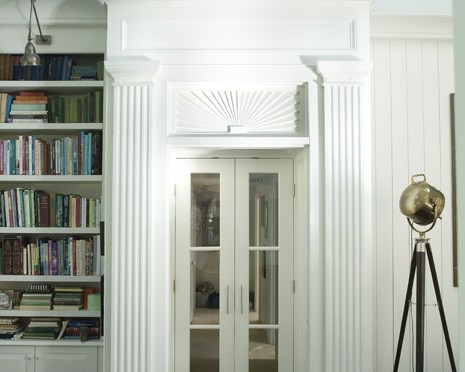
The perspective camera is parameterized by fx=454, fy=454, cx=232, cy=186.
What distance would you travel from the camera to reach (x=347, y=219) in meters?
2.76

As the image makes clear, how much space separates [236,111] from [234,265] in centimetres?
105

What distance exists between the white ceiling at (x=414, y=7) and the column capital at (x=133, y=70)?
1460mm

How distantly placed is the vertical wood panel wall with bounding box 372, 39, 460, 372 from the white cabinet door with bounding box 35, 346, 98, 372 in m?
1.99

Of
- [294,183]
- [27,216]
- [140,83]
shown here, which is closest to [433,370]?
[294,183]

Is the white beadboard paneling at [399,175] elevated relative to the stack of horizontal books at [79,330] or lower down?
elevated

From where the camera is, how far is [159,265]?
109 inches

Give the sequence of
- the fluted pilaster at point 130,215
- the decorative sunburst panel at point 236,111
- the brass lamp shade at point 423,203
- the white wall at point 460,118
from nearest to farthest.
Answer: the white wall at point 460,118
the brass lamp shade at point 423,203
the fluted pilaster at point 130,215
the decorative sunburst panel at point 236,111

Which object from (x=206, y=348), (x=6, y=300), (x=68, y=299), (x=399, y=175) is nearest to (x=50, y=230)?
(x=68, y=299)

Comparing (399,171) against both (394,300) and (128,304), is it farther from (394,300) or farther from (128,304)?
(128,304)

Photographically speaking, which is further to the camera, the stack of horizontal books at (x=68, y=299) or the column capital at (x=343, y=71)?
the stack of horizontal books at (x=68, y=299)

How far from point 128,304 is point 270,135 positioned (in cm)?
134

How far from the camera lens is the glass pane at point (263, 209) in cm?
314

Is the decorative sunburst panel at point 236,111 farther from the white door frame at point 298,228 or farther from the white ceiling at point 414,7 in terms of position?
the white ceiling at point 414,7

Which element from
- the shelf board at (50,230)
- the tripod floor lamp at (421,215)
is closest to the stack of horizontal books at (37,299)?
the shelf board at (50,230)
